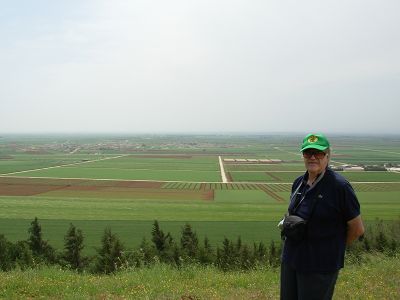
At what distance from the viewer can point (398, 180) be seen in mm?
62312

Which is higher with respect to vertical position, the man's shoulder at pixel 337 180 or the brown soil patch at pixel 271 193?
the man's shoulder at pixel 337 180

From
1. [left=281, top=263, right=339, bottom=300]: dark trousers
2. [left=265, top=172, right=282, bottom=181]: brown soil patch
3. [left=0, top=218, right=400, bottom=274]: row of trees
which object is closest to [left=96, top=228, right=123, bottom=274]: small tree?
[left=0, top=218, right=400, bottom=274]: row of trees

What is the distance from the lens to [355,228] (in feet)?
9.87

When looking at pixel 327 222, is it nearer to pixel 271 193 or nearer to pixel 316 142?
pixel 316 142

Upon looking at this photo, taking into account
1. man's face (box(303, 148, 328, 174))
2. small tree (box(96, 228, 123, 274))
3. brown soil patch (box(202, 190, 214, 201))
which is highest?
man's face (box(303, 148, 328, 174))

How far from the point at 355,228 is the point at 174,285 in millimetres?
3247

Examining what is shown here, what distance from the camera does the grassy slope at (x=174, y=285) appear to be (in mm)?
4945

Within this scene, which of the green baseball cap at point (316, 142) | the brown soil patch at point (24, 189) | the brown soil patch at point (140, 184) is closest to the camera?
the green baseball cap at point (316, 142)

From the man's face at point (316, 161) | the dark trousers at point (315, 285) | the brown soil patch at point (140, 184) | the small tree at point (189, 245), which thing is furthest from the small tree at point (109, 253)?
the brown soil patch at point (140, 184)

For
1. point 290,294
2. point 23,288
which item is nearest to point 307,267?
point 290,294

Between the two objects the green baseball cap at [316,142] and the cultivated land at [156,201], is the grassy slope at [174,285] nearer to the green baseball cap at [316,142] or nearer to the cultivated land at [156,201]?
the green baseball cap at [316,142]

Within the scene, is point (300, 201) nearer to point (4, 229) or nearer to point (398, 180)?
point (4, 229)

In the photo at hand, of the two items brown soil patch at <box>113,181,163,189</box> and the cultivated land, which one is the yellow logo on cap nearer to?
the cultivated land

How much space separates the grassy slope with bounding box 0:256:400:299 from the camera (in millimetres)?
4945
